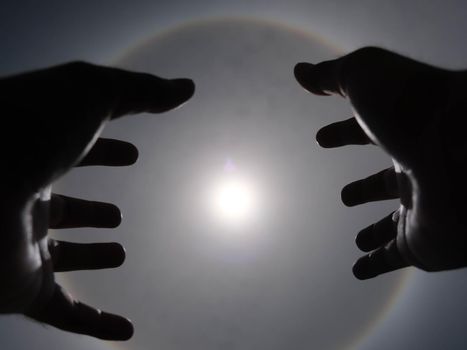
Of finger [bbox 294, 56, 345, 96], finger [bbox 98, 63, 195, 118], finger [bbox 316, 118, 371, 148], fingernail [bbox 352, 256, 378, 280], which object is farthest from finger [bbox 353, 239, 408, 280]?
finger [bbox 98, 63, 195, 118]

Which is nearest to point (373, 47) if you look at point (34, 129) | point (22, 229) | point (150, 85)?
point (150, 85)

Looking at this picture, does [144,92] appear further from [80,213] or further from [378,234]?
[378,234]

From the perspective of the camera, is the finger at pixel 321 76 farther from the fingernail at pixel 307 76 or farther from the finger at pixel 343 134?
the finger at pixel 343 134

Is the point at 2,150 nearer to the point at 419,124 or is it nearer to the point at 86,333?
the point at 86,333

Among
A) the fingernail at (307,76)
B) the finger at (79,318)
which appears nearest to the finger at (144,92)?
the fingernail at (307,76)

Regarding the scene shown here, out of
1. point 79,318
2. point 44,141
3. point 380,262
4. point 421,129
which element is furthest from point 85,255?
point 421,129

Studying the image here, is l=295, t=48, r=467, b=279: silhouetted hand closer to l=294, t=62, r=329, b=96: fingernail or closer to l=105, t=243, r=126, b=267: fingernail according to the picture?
l=294, t=62, r=329, b=96: fingernail
